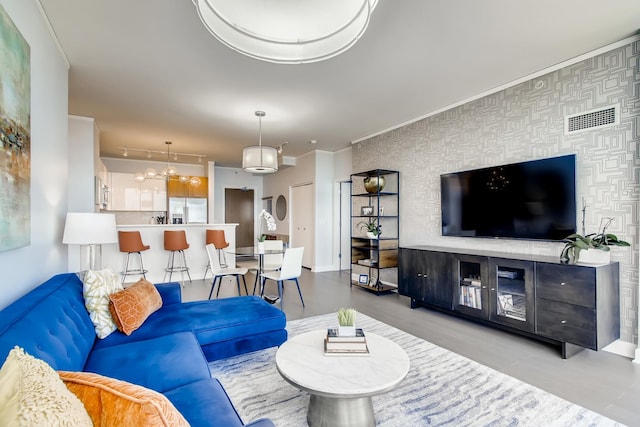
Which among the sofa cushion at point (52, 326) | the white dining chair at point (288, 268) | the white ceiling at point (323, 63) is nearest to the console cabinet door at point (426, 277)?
the white dining chair at point (288, 268)

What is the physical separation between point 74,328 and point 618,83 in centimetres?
441

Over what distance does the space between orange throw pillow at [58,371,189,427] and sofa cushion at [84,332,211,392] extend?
2.21 ft

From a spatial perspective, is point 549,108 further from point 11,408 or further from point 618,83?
point 11,408

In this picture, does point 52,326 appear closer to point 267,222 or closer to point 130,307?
point 130,307

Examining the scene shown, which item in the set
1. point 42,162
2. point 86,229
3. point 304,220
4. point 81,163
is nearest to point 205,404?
point 86,229

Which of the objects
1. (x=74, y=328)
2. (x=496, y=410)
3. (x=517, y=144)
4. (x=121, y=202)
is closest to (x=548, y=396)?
(x=496, y=410)

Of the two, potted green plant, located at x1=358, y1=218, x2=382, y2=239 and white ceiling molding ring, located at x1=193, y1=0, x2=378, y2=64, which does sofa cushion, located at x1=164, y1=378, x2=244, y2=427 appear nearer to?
white ceiling molding ring, located at x1=193, y1=0, x2=378, y2=64

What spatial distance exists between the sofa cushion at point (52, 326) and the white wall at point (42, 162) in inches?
6.5

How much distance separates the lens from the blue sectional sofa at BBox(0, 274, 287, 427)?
126cm

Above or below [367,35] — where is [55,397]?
below

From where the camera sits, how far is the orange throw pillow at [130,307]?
2086mm

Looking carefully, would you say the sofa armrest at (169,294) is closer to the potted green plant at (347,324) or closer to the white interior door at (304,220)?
the potted green plant at (347,324)

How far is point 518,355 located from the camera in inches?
106

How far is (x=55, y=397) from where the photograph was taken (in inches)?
28.2
